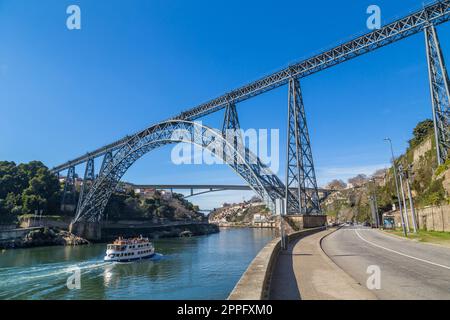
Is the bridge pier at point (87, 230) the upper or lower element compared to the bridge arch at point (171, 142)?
lower

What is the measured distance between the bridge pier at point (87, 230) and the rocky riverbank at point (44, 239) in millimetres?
1888

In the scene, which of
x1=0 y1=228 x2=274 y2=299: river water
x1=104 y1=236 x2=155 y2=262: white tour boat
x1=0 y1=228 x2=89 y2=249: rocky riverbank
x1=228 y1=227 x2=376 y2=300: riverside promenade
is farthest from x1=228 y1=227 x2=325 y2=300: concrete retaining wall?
x1=0 y1=228 x2=89 y2=249: rocky riverbank

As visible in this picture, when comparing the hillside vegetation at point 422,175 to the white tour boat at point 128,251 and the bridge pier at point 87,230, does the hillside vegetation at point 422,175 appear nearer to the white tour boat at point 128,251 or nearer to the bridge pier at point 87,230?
the white tour boat at point 128,251

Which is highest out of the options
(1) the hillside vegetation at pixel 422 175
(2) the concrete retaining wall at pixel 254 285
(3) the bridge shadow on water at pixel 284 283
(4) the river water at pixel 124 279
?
(1) the hillside vegetation at pixel 422 175

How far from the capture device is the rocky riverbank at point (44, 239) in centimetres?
4670

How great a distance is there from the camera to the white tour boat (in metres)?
32.2

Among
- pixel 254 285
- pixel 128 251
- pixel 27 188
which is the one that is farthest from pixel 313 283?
pixel 27 188

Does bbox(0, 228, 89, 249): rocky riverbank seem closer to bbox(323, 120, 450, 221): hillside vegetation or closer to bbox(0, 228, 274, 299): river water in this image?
bbox(0, 228, 274, 299): river water

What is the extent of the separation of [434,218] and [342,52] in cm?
1706

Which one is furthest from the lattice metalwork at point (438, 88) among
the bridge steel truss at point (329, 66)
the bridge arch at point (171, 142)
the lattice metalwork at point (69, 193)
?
the lattice metalwork at point (69, 193)

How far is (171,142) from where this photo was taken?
156 ft

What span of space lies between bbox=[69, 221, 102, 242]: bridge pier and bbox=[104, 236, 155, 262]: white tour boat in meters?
28.4
